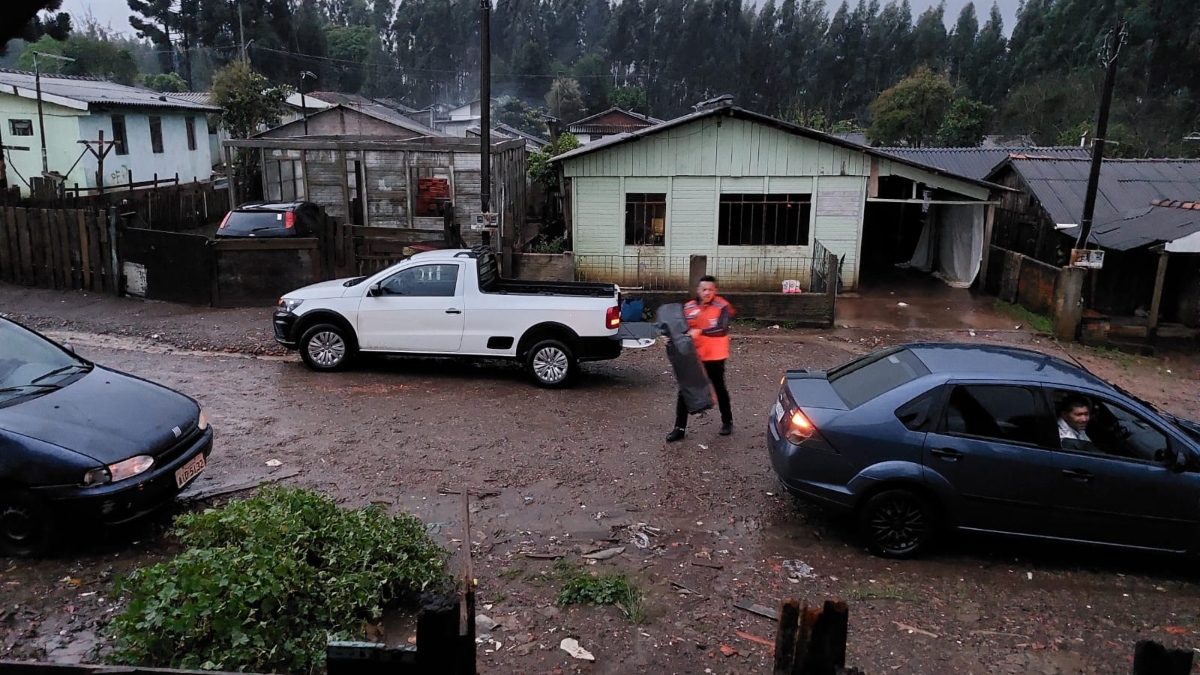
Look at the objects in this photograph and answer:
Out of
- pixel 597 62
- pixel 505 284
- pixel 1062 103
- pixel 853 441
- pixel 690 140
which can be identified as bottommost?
pixel 853 441

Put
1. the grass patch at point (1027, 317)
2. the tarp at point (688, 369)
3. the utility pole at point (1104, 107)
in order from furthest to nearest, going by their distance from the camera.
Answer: the grass patch at point (1027, 317) < the utility pole at point (1104, 107) < the tarp at point (688, 369)

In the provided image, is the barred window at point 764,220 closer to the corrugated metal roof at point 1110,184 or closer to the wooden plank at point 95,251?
the corrugated metal roof at point 1110,184

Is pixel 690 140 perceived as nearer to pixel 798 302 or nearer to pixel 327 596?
pixel 798 302

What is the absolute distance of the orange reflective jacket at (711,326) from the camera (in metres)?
8.68

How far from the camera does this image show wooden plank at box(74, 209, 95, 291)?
14.6m

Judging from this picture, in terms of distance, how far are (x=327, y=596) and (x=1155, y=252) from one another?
606 inches

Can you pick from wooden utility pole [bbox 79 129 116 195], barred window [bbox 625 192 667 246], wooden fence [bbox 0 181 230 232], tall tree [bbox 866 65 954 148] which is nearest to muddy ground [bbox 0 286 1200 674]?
barred window [bbox 625 192 667 246]

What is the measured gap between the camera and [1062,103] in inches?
1806

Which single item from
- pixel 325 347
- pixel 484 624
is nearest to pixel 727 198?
pixel 325 347

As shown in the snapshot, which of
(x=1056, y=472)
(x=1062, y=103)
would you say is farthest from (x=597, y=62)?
(x=1056, y=472)

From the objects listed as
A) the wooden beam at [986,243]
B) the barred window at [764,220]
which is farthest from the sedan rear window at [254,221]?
the wooden beam at [986,243]

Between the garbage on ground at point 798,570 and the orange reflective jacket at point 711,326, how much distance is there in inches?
114

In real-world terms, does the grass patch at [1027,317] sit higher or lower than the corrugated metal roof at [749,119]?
lower

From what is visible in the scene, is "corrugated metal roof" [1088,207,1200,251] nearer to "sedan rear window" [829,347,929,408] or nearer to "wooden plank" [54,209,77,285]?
"sedan rear window" [829,347,929,408]
